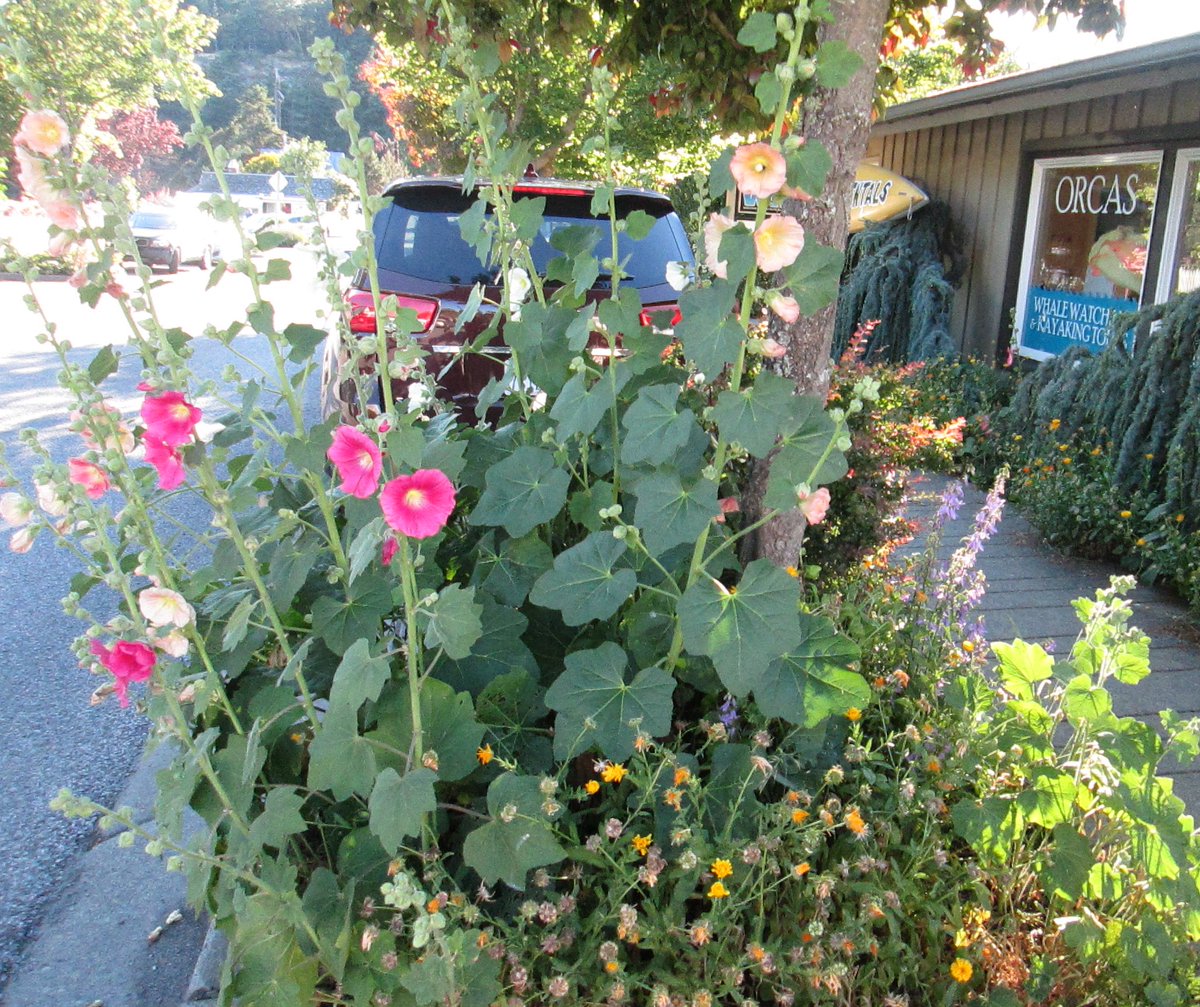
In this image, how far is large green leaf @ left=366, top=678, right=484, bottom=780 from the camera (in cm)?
163

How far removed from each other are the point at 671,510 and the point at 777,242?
50 cm

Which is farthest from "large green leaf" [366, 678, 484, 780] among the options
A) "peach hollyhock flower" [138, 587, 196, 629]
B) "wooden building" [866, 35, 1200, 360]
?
"wooden building" [866, 35, 1200, 360]

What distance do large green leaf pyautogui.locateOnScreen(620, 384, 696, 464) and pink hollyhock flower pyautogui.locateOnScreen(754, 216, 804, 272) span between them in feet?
0.95

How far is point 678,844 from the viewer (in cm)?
159

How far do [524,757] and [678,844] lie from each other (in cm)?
40

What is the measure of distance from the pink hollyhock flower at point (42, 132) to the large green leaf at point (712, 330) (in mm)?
1100

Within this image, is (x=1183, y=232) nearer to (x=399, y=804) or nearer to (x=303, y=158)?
(x=303, y=158)

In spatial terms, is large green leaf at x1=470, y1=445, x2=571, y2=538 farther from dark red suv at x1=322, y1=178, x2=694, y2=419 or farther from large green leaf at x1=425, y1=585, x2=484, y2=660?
dark red suv at x1=322, y1=178, x2=694, y2=419

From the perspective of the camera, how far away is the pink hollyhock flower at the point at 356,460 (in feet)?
4.89

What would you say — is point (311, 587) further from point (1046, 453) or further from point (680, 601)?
point (1046, 453)

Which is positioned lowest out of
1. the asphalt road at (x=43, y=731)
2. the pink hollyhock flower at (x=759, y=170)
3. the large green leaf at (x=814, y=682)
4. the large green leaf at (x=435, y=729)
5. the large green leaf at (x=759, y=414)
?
the asphalt road at (x=43, y=731)

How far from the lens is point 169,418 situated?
5.29 feet

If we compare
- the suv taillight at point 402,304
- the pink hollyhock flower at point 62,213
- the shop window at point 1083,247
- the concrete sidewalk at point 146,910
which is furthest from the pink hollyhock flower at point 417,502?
the shop window at point 1083,247

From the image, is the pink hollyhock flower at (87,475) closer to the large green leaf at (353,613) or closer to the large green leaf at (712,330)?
the large green leaf at (353,613)
